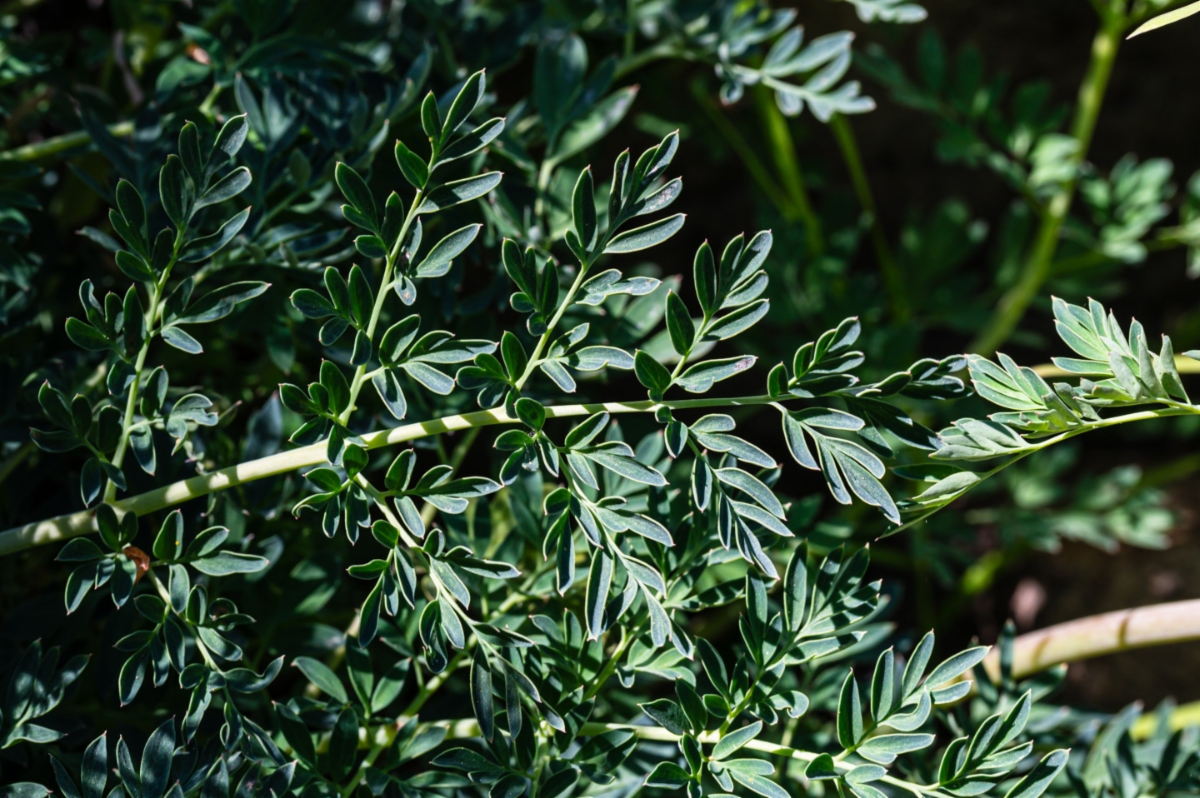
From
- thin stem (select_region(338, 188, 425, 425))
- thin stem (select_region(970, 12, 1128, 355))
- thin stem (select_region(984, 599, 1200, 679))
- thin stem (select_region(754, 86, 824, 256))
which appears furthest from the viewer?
thin stem (select_region(754, 86, 824, 256))

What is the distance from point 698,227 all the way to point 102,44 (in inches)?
34.6

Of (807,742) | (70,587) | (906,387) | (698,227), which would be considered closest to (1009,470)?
(698,227)

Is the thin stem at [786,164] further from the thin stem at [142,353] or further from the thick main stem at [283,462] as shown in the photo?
the thin stem at [142,353]

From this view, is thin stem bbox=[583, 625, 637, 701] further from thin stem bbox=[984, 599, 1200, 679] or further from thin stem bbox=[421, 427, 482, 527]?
thin stem bbox=[984, 599, 1200, 679]

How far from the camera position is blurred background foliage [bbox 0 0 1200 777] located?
0.80 metres

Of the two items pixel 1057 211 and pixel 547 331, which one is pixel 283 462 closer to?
pixel 547 331

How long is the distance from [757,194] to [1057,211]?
0.40 m

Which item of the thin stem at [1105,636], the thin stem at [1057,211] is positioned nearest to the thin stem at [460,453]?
the thin stem at [1105,636]

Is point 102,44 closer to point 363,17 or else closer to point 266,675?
point 363,17

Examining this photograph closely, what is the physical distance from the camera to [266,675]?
656 mm

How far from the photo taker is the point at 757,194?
137 cm

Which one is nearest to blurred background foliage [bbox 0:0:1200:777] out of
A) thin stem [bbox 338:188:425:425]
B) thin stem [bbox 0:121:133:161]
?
thin stem [bbox 0:121:133:161]

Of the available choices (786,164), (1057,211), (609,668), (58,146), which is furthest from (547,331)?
(1057,211)

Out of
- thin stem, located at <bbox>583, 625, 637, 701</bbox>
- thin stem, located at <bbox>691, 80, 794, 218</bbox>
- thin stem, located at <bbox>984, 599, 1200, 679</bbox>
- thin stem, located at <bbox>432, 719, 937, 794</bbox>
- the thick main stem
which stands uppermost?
the thick main stem
